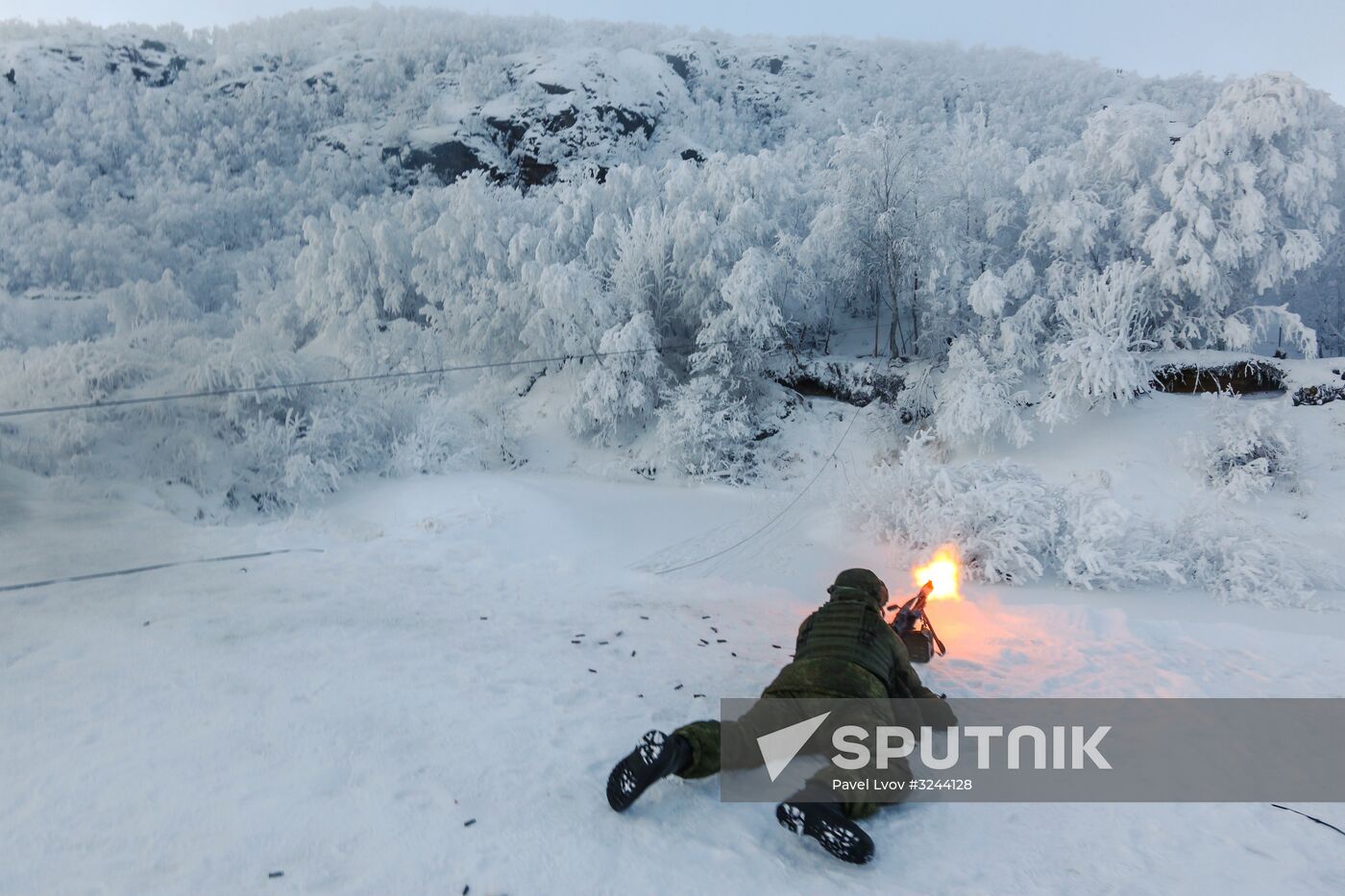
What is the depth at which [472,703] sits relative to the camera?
4121 millimetres

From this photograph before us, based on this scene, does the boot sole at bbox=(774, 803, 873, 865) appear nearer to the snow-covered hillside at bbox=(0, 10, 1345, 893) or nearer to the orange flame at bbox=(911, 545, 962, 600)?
the snow-covered hillside at bbox=(0, 10, 1345, 893)

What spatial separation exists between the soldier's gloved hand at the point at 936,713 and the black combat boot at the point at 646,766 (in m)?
1.62

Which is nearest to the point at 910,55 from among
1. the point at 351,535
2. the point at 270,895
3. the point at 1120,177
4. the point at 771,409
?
the point at 1120,177

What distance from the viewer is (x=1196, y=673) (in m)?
5.39

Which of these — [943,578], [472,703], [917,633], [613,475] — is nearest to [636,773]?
[472,703]

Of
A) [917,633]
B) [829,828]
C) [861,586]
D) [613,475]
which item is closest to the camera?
[829,828]

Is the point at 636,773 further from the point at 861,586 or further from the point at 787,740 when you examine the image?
the point at 861,586

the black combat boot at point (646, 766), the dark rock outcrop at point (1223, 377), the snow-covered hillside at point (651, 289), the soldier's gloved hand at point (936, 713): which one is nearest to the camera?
the black combat boot at point (646, 766)

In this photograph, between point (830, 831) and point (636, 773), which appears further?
point (636, 773)

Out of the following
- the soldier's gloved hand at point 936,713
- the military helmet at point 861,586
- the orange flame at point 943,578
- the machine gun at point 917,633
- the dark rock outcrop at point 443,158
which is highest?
the dark rock outcrop at point 443,158

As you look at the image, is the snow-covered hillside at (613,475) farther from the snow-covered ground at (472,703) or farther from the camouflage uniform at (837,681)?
the camouflage uniform at (837,681)

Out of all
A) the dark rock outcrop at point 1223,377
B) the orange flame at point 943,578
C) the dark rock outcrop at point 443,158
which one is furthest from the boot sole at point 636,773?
the dark rock outcrop at point 443,158

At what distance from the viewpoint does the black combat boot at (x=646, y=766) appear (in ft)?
9.47

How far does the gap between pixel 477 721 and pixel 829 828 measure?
220 centimetres
